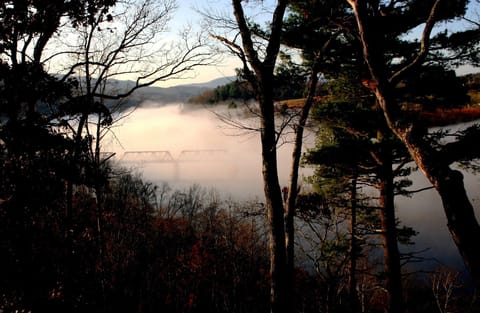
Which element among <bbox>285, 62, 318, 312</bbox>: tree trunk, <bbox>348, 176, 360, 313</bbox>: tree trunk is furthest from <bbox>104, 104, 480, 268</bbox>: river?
<bbox>285, 62, 318, 312</bbox>: tree trunk

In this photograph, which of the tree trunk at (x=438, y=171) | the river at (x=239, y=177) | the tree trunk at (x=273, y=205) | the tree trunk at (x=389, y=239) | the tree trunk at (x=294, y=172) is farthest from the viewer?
the river at (x=239, y=177)

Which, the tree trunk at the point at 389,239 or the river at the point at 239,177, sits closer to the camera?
the tree trunk at the point at 389,239

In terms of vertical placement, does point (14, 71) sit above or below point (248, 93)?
above

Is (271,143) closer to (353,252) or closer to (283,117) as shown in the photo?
(283,117)

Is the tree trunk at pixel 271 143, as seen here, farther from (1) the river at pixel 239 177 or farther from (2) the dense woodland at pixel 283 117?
(1) the river at pixel 239 177

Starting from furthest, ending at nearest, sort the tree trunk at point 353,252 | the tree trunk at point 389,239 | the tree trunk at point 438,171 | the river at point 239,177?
1. the river at point 239,177
2. the tree trunk at point 353,252
3. the tree trunk at point 389,239
4. the tree trunk at point 438,171

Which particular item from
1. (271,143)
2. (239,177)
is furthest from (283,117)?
(239,177)

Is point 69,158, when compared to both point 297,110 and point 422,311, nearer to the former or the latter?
point 297,110

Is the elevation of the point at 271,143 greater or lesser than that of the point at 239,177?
greater

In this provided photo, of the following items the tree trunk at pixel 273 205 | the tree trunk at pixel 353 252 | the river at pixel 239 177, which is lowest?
the river at pixel 239 177

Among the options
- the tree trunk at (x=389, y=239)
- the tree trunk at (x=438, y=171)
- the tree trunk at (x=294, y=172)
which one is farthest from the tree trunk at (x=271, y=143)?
the tree trunk at (x=389, y=239)

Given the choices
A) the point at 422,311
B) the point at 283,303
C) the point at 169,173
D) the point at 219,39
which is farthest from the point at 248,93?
the point at 169,173
